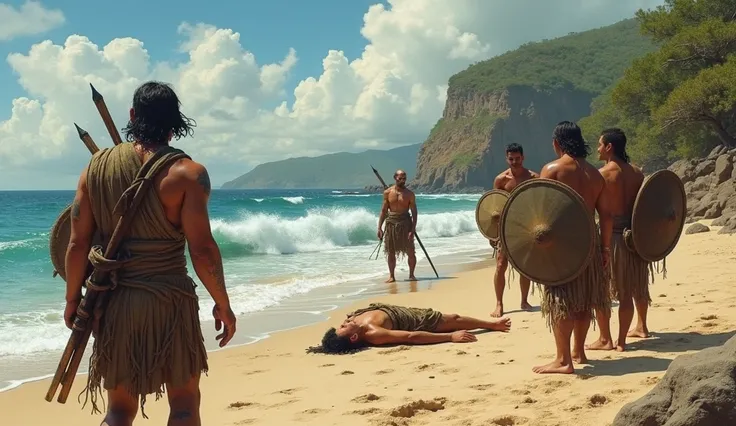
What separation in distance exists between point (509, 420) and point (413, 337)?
2344 mm

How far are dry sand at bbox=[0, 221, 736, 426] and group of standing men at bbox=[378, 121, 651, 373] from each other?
0.18 metres

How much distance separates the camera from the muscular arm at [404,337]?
6246 mm

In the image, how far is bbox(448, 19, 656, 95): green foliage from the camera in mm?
111000

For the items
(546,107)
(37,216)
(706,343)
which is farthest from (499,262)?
(546,107)

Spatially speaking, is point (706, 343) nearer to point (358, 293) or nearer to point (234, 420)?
point (234, 420)

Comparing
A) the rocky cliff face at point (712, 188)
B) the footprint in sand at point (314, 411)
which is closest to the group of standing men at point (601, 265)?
the footprint in sand at point (314, 411)

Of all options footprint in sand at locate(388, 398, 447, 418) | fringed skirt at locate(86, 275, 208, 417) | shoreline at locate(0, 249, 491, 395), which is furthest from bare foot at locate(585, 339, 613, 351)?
fringed skirt at locate(86, 275, 208, 417)

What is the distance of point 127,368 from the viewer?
3.02 meters

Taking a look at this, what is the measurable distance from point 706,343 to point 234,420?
11.1 ft

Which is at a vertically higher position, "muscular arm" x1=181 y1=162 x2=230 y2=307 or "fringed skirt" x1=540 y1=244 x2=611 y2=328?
"muscular arm" x1=181 y1=162 x2=230 y2=307

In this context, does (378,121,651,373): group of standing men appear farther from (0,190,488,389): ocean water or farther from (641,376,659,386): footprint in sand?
(0,190,488,389): ocean water

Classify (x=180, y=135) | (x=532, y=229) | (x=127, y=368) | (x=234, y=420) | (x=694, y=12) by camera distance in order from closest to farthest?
(x=127, y=368), (x=180, y=135), (x=234, y=420), (x=532, y=229), (x=694, y=12)

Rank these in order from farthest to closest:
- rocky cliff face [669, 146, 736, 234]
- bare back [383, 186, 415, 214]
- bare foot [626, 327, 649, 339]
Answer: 1. rocky cliff face [669, 146, 736, 234]
2. bare back [383, 186, 415, 214]
3. bare foot [626, 327, 649, 339]

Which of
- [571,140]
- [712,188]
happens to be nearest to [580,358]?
[571,140]
